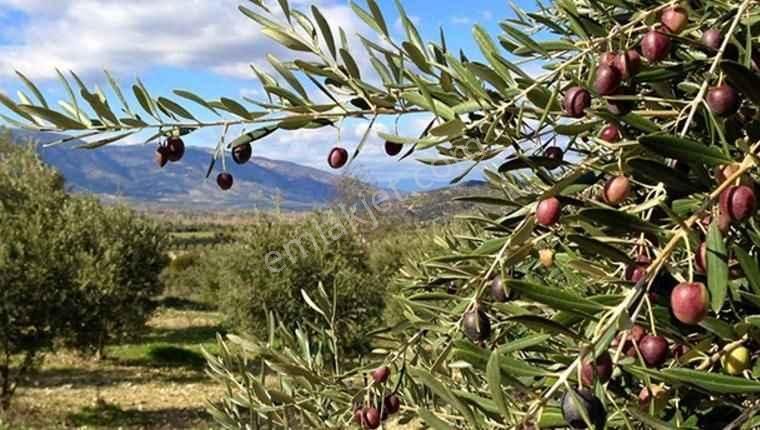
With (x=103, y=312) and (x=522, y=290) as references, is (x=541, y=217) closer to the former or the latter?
(x=522, y=290)

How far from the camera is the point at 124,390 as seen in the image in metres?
18.4

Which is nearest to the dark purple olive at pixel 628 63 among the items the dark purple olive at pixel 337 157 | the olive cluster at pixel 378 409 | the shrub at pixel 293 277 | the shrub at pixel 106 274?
the dark purple olive at pixel 337 157

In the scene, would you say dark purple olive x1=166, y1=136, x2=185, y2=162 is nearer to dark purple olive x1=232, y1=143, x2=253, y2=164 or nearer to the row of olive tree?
dark purple olive x1=232, y1=143, x2=253, y2=164

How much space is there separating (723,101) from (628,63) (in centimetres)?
19

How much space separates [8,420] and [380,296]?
9.50m

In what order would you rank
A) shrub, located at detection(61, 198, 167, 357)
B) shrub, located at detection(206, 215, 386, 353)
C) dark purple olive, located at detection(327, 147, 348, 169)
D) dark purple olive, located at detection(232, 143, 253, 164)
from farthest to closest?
shrub, located at detection(206, 215, 386, 353)
shrub, located at detection(61, 198, 167, 357)
dark purple olive, located at detection(327, 147, 348, 169)
dark purple olive, located at detection(232, 143, 253, 164)

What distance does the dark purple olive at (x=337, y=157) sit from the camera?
1527 millimetres

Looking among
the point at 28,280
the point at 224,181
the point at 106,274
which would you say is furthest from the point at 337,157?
the point at 106,274

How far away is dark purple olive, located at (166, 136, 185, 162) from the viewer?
1415mm

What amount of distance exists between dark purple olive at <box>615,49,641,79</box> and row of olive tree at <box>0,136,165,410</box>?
15816 millimetres

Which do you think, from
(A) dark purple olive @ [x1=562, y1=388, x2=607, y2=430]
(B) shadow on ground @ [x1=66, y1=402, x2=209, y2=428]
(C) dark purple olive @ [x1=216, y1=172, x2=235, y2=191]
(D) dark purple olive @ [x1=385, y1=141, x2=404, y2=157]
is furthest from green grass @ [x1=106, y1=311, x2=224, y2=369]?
(A) dark purple olive @ [x1=562, y1=388, x2=607, y2=430]

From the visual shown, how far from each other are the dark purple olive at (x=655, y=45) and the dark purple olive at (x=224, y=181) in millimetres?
900

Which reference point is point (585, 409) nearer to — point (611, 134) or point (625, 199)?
point (625, 199)

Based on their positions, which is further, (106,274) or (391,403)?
(106,274)
